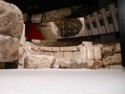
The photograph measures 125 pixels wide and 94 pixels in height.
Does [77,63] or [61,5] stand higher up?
[61,5]

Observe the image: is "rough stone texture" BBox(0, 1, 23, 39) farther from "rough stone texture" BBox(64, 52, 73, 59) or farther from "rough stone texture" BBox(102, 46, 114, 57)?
"rough stone texture" BBox(64, 52, 73, 59)

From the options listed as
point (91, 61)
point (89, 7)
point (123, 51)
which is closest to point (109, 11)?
point (89, 7)

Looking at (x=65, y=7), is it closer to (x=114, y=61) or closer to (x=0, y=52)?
(x=114, y=61)

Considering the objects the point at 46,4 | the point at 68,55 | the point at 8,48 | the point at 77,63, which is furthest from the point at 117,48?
the point at 8,48

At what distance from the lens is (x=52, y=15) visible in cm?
770

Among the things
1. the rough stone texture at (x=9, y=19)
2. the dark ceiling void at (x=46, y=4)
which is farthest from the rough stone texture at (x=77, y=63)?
the rough stone texture at (x=9, y=19)

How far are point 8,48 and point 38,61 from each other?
2.77 metres

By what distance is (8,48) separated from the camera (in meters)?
3.53

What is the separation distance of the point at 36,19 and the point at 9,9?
461 cm

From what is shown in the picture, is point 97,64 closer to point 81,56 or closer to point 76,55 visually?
point 81,56

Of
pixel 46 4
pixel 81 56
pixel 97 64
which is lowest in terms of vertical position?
pixel 97 64

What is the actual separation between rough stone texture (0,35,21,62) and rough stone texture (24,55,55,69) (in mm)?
1872

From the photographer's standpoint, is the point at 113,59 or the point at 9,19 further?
the point at 113,59

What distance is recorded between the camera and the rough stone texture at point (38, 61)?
5727 millimetres
